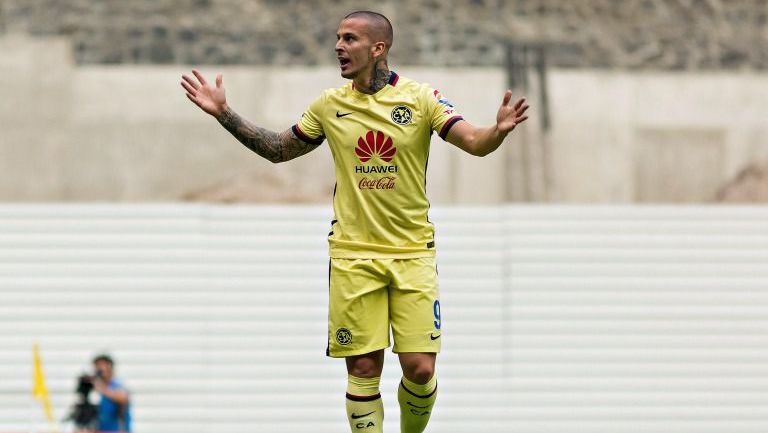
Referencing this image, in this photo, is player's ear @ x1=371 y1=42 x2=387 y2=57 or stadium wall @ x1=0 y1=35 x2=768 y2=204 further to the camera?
stadium wall @ x1=0 y1=35 x2=768 y2=204

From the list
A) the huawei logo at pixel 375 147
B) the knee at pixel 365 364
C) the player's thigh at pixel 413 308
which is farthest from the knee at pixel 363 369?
the huawei logo at pixel 375 147

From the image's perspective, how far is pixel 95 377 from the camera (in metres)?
12.4

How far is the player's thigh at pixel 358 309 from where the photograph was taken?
21.6ft

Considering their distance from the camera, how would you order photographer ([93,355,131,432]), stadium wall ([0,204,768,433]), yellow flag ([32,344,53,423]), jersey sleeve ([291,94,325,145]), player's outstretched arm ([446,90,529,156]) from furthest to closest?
stadium wall ([0,204,768,433]) → yellow flag ([32,344,53,423]) → photographer ([93,355,131,432]) → jersey sleeve ([291,94,325,145]) → player's outstretched arm ([446,90,529,156])

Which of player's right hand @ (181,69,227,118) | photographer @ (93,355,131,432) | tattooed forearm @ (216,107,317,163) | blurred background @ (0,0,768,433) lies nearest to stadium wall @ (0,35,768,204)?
blurred background @ (0,0,768,433)

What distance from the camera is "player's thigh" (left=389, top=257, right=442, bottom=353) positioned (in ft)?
21.7

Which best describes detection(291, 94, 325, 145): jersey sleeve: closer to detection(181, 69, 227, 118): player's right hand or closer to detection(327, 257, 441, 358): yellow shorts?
detection(181, 69, 227, 118): player's right hand

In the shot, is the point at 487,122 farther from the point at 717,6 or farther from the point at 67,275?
the point at 67,275

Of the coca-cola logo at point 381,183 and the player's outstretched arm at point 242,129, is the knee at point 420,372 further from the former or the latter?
the player's outstretched arm at point 242,129

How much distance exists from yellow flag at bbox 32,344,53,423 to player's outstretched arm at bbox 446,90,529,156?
7956mm

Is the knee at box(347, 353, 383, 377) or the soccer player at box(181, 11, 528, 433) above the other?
the soccer player at box(181, 11, 528, 433)

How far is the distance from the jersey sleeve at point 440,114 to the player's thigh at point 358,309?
2.12 ft

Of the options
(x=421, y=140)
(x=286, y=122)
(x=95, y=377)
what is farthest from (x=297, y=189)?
(x=421, y=140)

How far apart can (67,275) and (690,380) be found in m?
6.08
